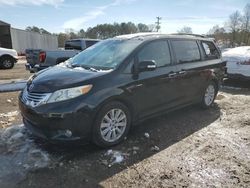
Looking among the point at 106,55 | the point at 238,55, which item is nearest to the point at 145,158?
the point at 106,55

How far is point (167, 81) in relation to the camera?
17.4 feet

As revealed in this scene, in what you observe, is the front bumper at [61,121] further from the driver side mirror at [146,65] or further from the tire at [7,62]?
the tire at [7,62]

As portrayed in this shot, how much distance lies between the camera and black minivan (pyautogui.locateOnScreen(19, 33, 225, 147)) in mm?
4043

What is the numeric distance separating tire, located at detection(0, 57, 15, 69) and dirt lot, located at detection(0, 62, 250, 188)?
12310mm

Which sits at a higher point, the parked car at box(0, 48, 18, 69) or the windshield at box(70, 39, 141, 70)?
the windshield at box(70, 39, 141, 70)

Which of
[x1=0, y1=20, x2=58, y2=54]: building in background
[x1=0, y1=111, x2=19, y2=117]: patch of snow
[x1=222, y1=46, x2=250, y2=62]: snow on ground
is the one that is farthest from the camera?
[x1=0, y1=20, x2=58, y2=54]: building in background

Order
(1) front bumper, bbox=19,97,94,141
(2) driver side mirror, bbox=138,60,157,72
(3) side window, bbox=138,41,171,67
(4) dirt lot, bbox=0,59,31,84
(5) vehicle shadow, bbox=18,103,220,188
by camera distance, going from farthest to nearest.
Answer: (4) dirt lot, bbox=0,59,31,84 → (3) side window, bbox=138,41,171,67 → (2) driver side mirror, bbox=138,60,157,72 → (1) front bumper, bbox=19,97,94,141 → (5) vehicle shadow, bbox=18,103,220,188

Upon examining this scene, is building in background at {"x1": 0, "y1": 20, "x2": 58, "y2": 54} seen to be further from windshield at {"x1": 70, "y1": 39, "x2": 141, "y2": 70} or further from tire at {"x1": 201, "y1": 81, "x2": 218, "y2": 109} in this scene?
tire at {"x1": 201, "y1": 81, "x2": 218, "y2": 109}

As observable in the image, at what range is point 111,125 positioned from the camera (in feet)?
14.7

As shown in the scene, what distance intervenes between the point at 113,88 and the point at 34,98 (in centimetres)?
118

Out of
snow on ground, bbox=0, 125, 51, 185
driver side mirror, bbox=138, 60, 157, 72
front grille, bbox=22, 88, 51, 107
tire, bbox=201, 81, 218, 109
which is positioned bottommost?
snow on ground, bbox=0, 125, 51, 185

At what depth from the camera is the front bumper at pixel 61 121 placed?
156 inches

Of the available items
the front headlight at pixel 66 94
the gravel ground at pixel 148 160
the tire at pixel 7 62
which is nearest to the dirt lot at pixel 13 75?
the tire at pixel 7 62

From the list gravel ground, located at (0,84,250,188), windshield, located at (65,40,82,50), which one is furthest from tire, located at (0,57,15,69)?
gravel ground, located at (0,84,250,188)
